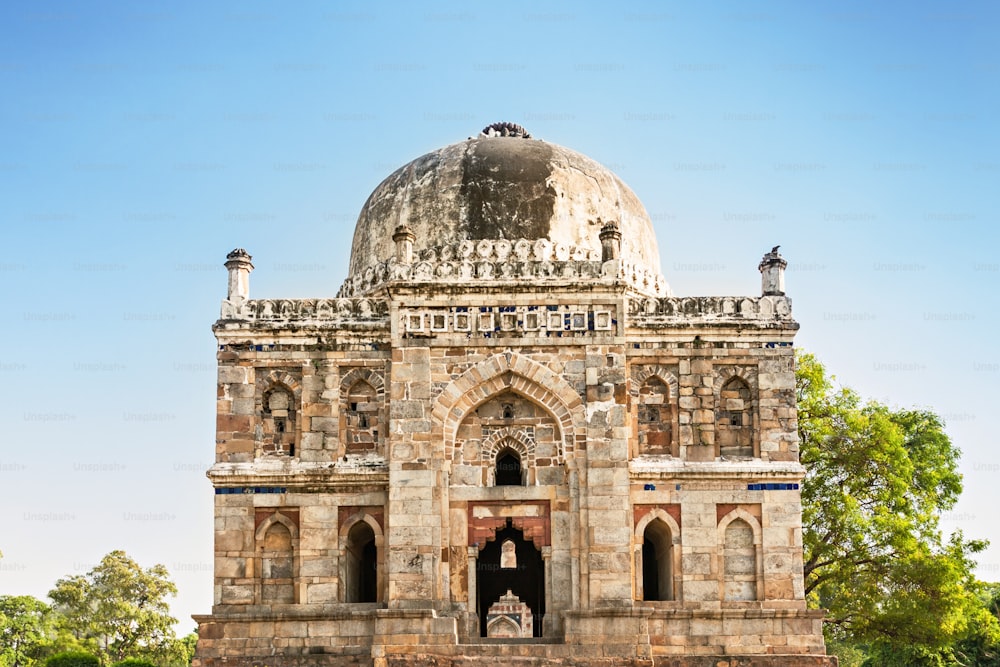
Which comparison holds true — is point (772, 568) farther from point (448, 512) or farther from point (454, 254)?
point (454, 254)

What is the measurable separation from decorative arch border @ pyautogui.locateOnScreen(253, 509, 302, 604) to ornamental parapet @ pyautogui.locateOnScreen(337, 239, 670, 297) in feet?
13.8

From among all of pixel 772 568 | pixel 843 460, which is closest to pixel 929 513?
pixel 843 460

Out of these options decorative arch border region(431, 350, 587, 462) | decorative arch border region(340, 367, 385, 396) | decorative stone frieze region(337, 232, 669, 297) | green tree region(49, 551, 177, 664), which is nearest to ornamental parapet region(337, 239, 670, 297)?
decorative stone frieze region(337, 232, 669, 297)

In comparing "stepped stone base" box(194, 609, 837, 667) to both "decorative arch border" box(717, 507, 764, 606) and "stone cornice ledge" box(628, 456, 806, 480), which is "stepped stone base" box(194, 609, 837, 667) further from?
"stone cornice ledge" box(628, 456, 806, 480)

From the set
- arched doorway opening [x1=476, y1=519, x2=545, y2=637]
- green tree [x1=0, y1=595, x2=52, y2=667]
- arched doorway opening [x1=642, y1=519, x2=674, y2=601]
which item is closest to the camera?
arched doorway opening [x1=642, y1=519, x2=674, y2=601]

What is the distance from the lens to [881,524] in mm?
23344

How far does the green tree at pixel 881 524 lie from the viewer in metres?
23.2

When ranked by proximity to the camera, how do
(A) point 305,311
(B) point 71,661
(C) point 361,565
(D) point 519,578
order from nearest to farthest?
(A) point 305,311 < (C) point 361,565 < (D) point 519,578 < (B) point 71,661

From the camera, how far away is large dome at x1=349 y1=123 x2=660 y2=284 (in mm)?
21422

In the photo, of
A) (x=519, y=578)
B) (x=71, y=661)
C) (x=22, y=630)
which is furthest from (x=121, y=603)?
(x=519, y=578)

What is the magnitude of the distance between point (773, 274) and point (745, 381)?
1.94m

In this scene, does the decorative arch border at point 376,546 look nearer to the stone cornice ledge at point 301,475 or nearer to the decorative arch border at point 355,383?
the stone cornice ledge at point 301,475

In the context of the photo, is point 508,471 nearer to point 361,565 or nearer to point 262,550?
point 361,565

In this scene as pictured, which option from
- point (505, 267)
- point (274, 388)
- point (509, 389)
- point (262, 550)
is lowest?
point (262, 550)
